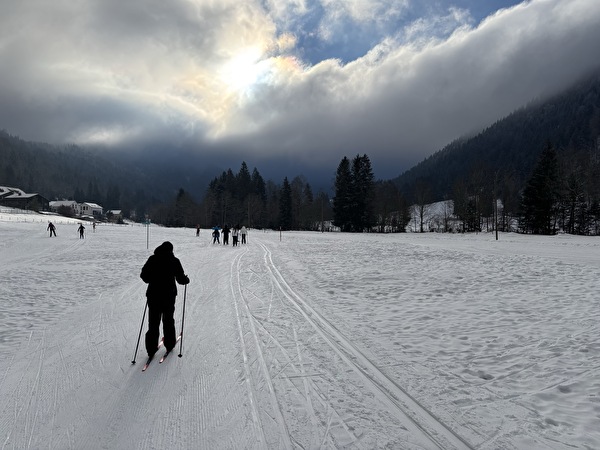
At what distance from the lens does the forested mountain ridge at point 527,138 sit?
12500cm

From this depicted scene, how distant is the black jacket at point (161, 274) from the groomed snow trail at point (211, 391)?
3.63 ft

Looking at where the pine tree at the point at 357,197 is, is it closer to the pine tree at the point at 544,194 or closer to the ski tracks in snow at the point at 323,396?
the pine tree at the point at 544,194

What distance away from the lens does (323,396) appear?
13.3 feet

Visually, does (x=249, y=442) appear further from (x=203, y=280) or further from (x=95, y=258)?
(x=95, y=258)

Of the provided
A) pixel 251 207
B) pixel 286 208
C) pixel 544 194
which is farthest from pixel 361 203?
pixel 251 207

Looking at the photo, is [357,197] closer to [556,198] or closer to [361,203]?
[361,203]

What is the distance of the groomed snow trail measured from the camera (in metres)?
3.29

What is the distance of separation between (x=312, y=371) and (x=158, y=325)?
2.70 metres

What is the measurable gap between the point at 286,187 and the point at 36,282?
69878 mm

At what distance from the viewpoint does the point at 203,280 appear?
467 inches

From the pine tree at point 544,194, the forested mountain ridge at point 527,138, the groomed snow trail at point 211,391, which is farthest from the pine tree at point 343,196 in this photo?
the forested mountain ridge at point 527,138

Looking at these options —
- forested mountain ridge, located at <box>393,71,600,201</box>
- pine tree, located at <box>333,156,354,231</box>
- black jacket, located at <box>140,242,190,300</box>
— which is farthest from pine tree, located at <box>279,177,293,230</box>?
black jacket, located at <box>140,242,190,300</box>

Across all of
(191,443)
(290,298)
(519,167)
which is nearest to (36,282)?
(290,298)

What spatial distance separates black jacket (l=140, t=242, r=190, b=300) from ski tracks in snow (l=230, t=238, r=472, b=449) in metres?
1.71
